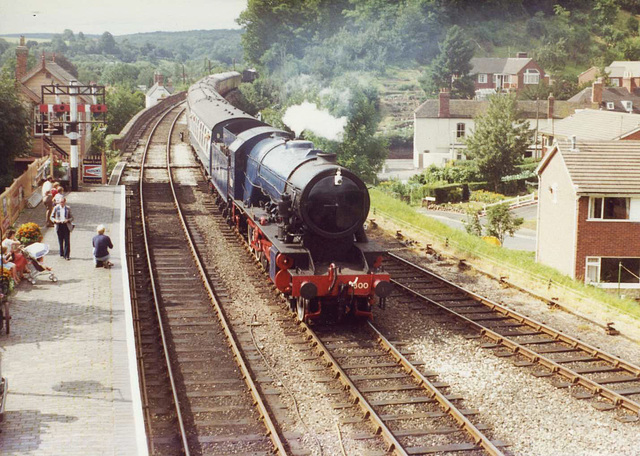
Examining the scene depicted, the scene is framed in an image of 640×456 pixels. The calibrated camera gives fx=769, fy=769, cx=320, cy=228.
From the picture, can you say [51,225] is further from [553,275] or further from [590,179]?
[590,179]

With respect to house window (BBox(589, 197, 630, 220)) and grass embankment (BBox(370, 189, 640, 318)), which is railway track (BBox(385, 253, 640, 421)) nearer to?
grass embankment (BBox(370, 189, 640, 318))

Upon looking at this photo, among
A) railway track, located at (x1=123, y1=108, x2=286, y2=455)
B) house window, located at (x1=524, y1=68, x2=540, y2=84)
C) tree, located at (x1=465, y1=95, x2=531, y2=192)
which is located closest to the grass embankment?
railway track, located at (x1=123, y1=108, x2=286, y2=455)

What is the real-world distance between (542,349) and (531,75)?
87016 millimetres

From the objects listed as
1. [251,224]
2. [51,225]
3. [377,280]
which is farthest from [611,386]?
[51,225]

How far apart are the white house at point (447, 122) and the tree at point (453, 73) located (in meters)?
28.0

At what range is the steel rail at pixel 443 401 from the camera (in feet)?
34.7

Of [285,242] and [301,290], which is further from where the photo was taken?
[285,242]

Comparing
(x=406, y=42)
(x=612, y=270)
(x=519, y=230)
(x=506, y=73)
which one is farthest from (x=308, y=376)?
(x=406, y=42)

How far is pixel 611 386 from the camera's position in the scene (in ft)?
42.7

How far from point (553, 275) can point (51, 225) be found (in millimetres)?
14124

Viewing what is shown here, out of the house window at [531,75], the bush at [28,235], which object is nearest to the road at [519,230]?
the bush at [28,235]

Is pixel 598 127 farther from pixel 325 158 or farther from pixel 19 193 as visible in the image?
pixel 19 193

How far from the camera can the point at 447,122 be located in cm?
6650

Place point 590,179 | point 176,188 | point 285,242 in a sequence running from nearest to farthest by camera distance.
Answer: point 285,242 < point 590,179 < point 176,188
